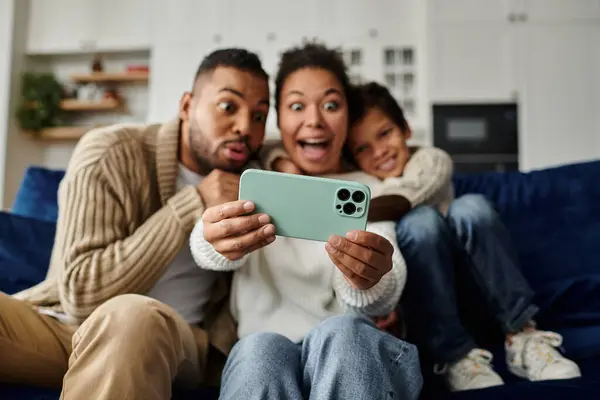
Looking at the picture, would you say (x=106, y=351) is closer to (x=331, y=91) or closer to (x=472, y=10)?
(x=331, y=91)

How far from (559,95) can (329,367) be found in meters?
3.20

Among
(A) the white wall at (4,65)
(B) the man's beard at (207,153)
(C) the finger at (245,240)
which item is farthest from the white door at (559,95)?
(A) the white wall at (4,65)

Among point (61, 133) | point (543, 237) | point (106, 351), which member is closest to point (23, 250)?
point (106, 351)

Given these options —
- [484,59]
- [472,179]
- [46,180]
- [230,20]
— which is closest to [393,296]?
[472,179]

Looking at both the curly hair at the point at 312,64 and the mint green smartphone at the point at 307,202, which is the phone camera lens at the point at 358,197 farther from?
the curly hair at the point at 312,64

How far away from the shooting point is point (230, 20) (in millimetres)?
3754

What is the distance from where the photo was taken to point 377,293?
87 cm

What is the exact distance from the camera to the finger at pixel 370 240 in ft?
2.49

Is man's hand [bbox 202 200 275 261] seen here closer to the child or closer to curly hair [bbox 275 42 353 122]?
the child

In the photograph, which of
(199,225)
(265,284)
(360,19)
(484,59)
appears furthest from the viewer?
(360,19)

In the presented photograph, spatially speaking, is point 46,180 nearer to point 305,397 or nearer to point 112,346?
point 112,346

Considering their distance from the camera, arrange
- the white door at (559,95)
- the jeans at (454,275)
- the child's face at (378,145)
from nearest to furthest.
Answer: the jeans at (454,275) → the child's face at (378,145) → the white door at (559,95)

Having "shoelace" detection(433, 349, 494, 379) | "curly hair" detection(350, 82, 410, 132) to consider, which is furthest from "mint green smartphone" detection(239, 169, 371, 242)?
"curly hair" detection(350, 82, 410, 132)

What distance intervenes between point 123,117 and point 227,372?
3777 mm
